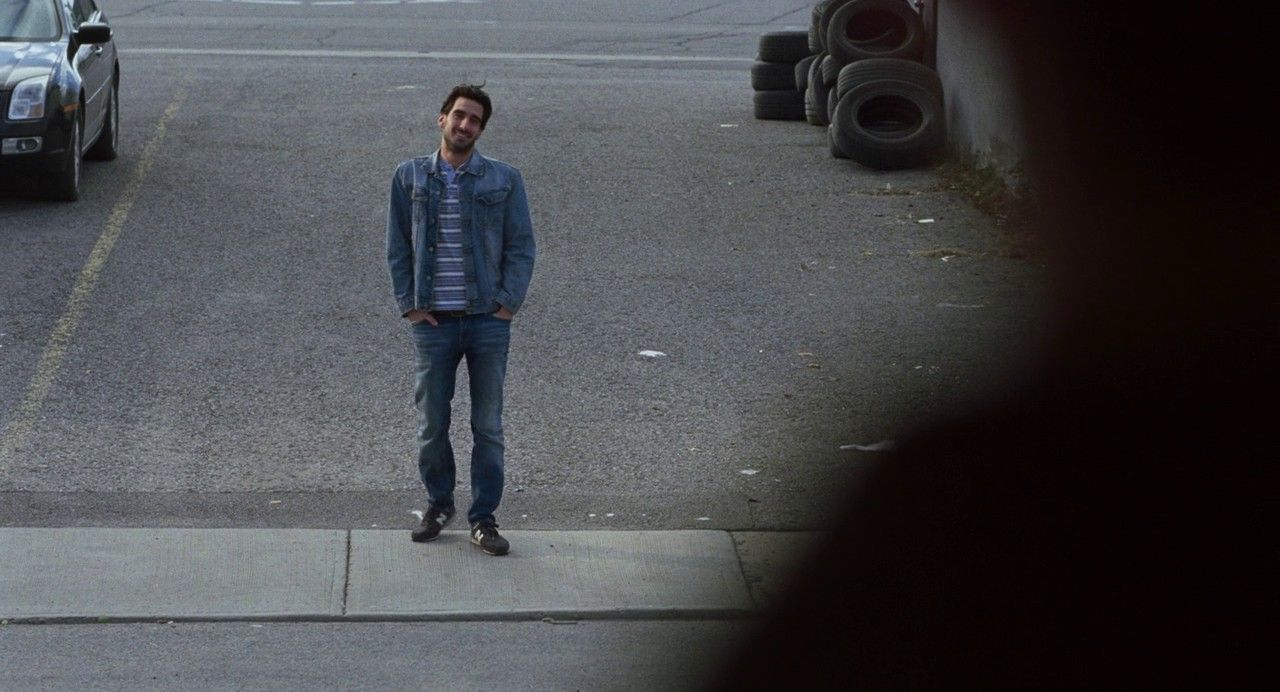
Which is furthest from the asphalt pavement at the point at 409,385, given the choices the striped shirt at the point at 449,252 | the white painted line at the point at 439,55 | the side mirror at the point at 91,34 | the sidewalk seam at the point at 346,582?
the white painted line at the point at 439,55

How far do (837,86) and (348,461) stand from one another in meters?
7.77

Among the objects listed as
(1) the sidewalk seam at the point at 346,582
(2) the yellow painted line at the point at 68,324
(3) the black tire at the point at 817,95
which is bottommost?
(1) the sidewalk seam at the point at 346,582

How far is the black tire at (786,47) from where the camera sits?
611 inches

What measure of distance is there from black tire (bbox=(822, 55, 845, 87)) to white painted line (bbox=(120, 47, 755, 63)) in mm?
6317

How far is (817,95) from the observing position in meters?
14.6

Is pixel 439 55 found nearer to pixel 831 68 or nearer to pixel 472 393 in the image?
pixel 831 68

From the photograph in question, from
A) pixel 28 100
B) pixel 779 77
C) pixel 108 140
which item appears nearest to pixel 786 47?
pixel 779 77

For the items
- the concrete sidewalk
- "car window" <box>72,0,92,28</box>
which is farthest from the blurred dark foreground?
"car window" <box>72,0,92,28</box>

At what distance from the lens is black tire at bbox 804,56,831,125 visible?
14.5m

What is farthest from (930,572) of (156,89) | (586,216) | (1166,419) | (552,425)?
(156,89)

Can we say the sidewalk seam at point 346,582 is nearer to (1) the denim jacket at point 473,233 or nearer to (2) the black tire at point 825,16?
(1) the denim jacket at point 473,233

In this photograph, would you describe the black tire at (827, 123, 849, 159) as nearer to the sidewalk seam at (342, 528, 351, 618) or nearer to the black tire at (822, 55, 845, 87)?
the black tire at (822, 55, 845, 87)

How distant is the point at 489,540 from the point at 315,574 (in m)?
0.61

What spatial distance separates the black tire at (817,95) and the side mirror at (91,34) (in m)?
6.14
